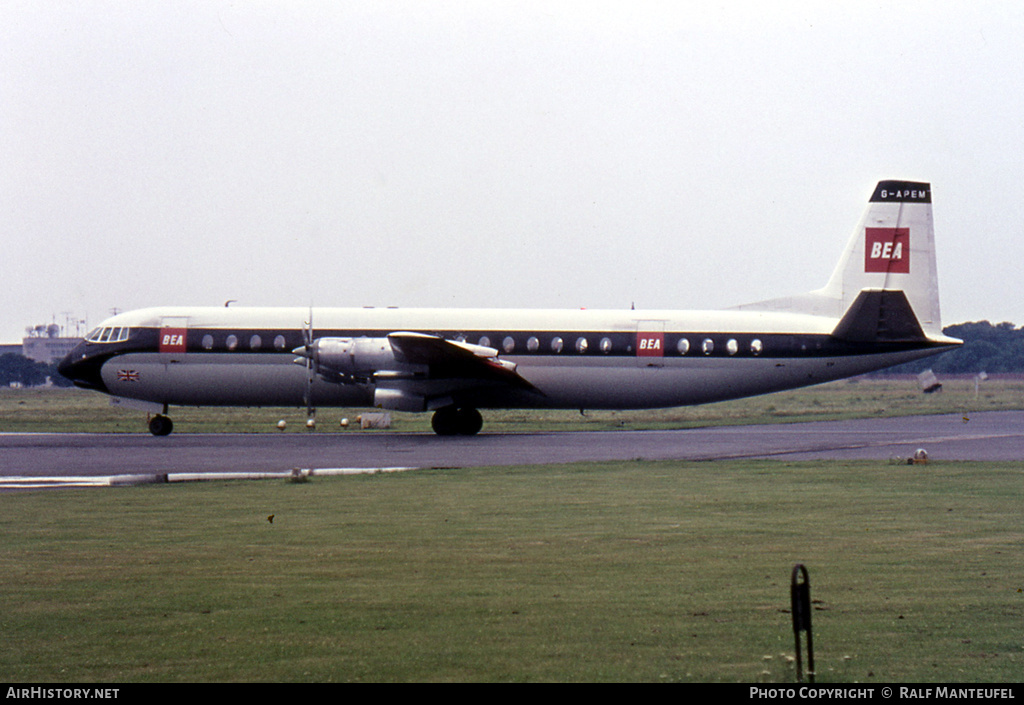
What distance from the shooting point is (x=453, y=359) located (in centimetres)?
3050

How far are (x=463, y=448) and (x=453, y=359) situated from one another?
4701 millimetres

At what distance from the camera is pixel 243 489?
17.2 metres

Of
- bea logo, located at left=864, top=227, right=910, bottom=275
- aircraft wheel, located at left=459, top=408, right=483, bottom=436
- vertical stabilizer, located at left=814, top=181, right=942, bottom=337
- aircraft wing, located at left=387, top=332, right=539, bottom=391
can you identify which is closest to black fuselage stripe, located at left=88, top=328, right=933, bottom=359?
aircraft wing, located at left=387, top=332, right=539, bottom=391

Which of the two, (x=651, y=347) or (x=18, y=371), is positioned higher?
(x=651, y=347)

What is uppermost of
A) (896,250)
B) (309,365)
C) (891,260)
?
(896,250)

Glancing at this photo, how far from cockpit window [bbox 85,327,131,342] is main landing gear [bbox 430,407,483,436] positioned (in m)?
11.1

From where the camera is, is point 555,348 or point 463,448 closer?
point 463,448

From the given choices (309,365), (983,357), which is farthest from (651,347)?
(983,357)

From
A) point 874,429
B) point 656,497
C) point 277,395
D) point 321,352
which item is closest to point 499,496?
point 656,497

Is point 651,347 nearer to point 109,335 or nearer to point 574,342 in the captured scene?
point 574,342

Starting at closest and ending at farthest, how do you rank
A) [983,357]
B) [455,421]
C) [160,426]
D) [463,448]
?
1. [463,448]
2. [455,421]
3. [160,426]
4. [983,357]

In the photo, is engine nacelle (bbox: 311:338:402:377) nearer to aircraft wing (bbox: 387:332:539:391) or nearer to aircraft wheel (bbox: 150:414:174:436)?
aircraft wing (bbox: 387:332:539:391)

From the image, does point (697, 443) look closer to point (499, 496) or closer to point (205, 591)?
point (499, 496)

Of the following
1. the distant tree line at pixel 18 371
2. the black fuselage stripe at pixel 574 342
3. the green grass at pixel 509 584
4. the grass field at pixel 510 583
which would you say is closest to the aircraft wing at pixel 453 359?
the black fuselage stripe at pixel 574 342
